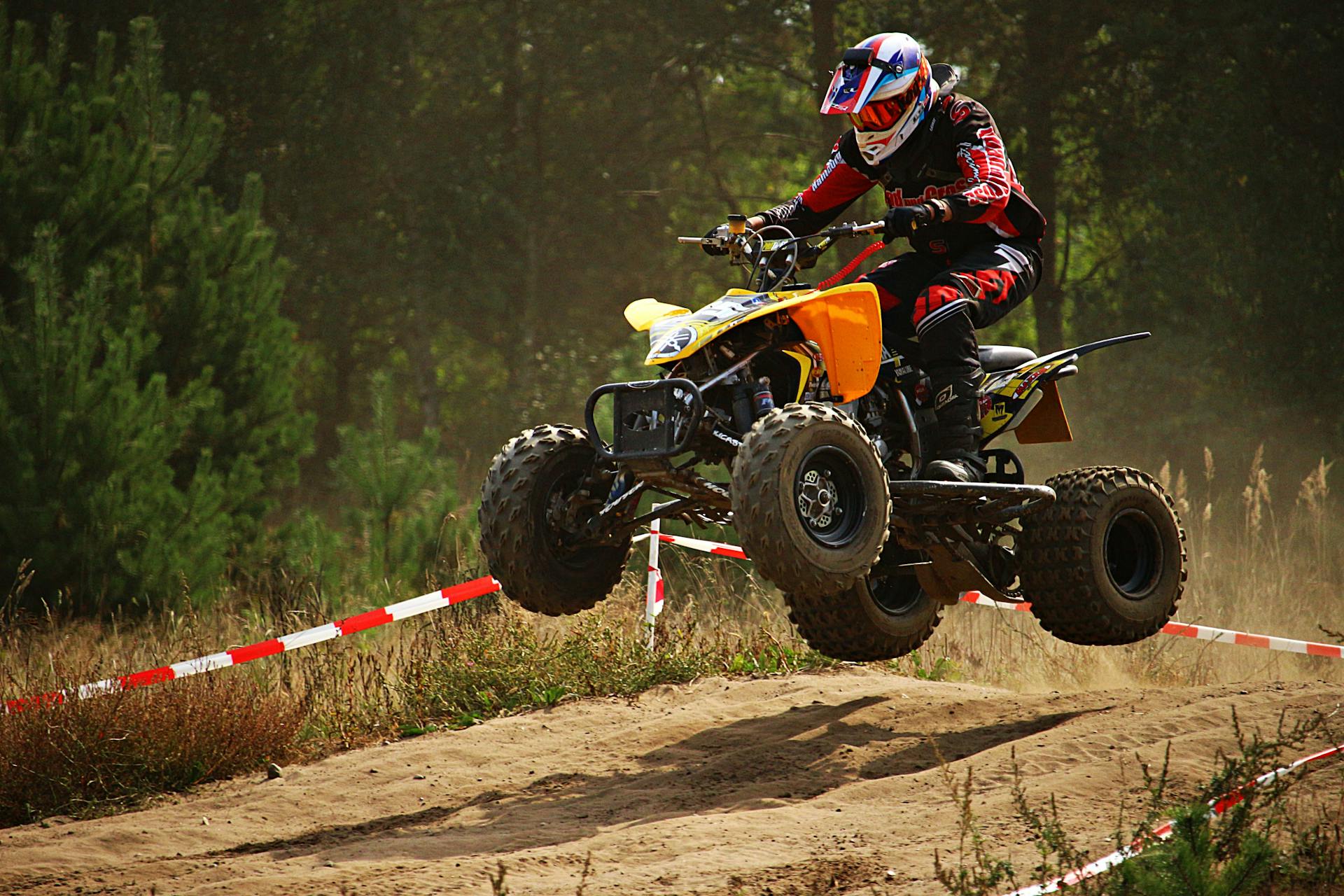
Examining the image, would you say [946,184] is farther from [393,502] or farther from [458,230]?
[458,230]

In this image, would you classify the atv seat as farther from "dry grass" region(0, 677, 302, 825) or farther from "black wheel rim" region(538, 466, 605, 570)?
"dry grass" region(0, 677, 302, 825)

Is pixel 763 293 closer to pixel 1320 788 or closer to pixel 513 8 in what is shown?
pixel 1320 788

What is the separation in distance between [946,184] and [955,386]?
97cm

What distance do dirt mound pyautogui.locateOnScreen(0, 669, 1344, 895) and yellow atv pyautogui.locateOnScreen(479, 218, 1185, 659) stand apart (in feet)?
1.76

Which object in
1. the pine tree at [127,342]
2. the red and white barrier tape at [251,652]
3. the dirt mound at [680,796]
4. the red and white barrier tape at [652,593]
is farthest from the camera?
the pine tree at [127,342]

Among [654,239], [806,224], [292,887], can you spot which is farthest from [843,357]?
[654,239]

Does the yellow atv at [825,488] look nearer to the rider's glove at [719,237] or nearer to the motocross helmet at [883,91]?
the rider's glove at [719,237]

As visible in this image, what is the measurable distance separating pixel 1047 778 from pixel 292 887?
113 inches

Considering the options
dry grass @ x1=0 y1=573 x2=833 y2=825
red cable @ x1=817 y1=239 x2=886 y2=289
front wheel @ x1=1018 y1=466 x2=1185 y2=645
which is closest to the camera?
red cable @ x1=817 y1=239 x2=886 y2=289

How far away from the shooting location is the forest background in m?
11.3

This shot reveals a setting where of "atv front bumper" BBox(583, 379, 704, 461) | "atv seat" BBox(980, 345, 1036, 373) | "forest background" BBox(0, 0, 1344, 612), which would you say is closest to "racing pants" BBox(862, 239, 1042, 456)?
"atv seat" BBox(980, 345, 1036, 373)

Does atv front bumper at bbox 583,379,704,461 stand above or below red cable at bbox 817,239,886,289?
below

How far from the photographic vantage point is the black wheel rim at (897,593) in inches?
261

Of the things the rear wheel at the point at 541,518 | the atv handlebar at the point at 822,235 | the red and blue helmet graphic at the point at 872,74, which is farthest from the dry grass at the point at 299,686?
the red and blue helmet graphic at the point at 872,74
